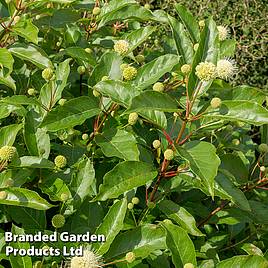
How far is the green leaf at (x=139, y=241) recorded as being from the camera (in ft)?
4.82

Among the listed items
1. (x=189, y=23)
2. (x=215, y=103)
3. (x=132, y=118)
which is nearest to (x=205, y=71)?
(x=215, y=103)

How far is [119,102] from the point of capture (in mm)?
1503

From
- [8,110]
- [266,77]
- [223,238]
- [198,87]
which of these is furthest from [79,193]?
[266,77]

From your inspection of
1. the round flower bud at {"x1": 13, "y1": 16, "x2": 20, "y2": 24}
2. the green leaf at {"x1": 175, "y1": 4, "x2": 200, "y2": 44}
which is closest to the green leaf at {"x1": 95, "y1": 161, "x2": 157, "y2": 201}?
the green leaf at {"x1": 175, "y1": 4, "x2": 200, "y2": 44}

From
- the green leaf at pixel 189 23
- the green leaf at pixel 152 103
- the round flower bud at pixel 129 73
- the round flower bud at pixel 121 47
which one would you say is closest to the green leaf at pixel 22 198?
the green leaf at pixel 152 103

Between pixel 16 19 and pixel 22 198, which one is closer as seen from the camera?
pixel 22 198

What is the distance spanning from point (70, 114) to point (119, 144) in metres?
0.18

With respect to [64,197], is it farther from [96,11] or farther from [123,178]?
[96,11]

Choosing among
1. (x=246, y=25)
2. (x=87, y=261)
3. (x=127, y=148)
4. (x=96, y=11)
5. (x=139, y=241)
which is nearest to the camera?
(x=87, y=261)

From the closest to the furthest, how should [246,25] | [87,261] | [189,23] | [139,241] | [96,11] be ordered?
[87,261] < [139,241] < [189,23] < [96,11] < [246,25]

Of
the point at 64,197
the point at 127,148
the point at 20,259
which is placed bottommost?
the point at 20,259

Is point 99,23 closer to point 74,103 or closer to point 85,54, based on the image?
point 85,54

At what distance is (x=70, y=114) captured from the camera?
1.60m

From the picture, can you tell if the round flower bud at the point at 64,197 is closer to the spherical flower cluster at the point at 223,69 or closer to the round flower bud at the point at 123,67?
the round flower bud at the point at 123,67
